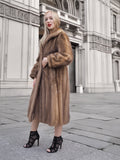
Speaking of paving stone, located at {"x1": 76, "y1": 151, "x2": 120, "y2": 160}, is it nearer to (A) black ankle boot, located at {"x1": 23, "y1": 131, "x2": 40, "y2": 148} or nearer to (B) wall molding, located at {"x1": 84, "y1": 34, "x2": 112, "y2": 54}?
(A) black ankle boot, located at {"x1": 23, "y1": 131, "x2": 40, "y2": 148}

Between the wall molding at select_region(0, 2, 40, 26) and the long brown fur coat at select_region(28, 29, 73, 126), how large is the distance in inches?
358

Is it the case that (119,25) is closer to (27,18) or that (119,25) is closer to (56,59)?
(27,18)

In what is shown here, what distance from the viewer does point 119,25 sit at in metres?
20.4

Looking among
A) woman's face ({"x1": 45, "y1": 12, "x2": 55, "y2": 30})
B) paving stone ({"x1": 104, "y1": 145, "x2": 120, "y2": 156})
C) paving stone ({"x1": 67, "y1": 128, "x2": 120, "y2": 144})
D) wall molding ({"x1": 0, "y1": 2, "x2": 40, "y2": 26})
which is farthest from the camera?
wall molding ({"x1": 0, "y1": 2, "x2": 40, "y2": 26})

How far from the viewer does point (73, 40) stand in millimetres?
15023

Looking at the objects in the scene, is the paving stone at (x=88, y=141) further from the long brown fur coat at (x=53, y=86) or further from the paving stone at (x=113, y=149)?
the long brown fur coat at (x=53, y=86)

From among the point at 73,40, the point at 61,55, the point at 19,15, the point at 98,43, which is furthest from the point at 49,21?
the point at 98,43

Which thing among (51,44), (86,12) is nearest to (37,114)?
(51,44)

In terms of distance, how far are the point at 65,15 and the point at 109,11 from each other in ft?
23.3

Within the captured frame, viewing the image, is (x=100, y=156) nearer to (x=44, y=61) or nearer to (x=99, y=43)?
(x=44, y=61)

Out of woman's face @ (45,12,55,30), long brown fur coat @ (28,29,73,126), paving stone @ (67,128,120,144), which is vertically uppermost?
woman's face @ (45,12,55,30)

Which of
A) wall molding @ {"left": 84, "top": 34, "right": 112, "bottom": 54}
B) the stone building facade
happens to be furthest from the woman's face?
wall molding @ {"left": 84, "top": 34, "right": 112, "bottom": 54}

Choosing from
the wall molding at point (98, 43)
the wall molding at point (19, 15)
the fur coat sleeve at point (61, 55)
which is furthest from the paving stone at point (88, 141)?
the wall molding at point (98, 43)

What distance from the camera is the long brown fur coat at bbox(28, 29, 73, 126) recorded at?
1.67 metres
